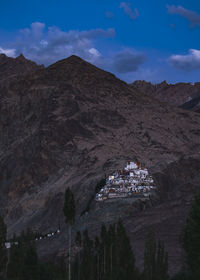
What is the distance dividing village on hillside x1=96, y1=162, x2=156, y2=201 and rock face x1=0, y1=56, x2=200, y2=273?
283cm

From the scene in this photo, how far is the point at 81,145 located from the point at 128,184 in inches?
1867

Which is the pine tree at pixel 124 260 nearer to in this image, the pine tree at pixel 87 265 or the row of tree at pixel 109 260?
the row of tree at pixel 109 260

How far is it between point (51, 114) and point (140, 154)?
1426 inches

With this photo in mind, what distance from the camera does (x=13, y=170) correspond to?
14825cm

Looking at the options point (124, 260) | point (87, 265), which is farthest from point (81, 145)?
point (124, 260)

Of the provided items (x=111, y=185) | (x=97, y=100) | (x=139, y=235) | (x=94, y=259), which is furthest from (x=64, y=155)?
(x=94, y=259)

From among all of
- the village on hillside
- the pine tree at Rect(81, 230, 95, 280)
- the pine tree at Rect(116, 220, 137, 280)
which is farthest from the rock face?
the pine tree at Rect(116, 220, 137, 280)


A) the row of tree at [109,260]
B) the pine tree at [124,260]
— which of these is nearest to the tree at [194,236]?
the row of tree at [109,260]

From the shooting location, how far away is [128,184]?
104 metres

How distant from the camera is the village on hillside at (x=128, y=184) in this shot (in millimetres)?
98750

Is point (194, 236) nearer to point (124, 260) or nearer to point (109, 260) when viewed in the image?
point (124, 260)

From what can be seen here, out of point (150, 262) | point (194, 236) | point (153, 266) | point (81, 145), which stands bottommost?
point (153, 266)

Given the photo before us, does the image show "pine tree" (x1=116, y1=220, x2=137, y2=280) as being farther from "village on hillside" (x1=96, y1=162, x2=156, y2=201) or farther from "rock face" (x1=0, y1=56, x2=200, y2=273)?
"village on hillside" (x1=96, y1=162, x2=156, y2=201)

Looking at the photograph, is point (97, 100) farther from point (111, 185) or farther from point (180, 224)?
point (180, 224)
